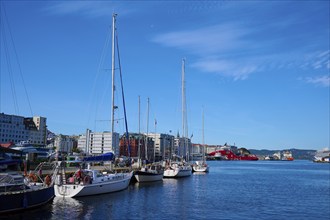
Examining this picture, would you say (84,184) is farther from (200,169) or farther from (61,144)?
(61,144)

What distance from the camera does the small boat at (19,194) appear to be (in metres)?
26.6

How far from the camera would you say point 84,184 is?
1501 inches

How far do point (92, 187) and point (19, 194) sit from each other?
12.2 m

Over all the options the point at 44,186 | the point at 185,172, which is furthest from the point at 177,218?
the point at 185,172

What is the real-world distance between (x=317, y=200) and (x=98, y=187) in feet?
85.7

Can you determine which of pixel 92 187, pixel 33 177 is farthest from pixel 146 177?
pixel 33 177

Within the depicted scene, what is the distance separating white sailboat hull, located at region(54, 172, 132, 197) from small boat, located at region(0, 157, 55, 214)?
5155 mm

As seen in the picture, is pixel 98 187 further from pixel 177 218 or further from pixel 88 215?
pixel 177 218

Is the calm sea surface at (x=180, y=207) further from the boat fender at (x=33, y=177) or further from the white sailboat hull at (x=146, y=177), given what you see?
the white sailboat hull at (x=146, y=177)

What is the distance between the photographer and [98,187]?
132 ft

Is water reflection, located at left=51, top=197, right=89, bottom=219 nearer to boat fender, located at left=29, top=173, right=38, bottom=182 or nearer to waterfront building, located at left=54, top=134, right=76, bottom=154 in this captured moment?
boat fender, located at left=29, top=173, right=38, bottom=182

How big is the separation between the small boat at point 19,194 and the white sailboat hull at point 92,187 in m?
5.16

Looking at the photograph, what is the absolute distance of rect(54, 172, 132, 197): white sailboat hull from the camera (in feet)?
122

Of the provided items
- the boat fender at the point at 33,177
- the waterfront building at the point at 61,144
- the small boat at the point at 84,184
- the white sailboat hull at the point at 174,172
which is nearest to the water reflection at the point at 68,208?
the small boat at the point at 84,184
